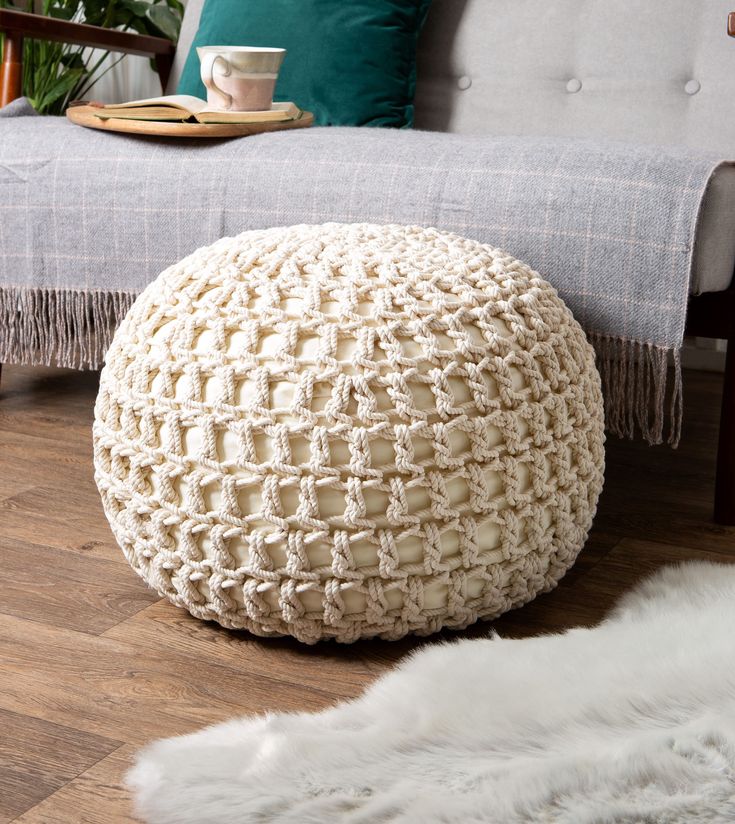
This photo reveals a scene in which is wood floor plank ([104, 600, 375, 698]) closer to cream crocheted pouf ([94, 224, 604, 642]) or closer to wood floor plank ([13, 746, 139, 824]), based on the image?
cream crocheted pouf ([94, 224, 604, 642])

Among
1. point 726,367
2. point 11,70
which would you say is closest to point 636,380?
point 726,367

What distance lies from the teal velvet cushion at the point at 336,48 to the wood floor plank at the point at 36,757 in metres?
1.30

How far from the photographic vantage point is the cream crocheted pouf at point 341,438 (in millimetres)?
868

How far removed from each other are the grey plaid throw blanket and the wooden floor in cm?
16

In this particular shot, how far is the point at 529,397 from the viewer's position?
3.08 feet

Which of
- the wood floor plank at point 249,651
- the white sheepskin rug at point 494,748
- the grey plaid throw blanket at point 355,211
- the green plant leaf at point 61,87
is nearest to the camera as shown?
the white sheepskin rug at point 494,748

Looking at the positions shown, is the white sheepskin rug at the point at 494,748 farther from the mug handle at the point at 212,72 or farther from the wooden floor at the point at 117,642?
the mug handle at the point at 212,72

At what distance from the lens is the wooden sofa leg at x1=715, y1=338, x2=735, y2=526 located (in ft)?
4.21

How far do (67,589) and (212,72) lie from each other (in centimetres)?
81

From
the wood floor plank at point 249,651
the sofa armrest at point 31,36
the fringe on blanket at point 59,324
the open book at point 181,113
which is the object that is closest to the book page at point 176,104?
the open book at point 181,113

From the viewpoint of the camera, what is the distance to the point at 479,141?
134cm

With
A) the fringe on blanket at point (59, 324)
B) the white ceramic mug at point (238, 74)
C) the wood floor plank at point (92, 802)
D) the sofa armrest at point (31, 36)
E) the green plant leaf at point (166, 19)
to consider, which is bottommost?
the wood floor plank at point (92, 802)

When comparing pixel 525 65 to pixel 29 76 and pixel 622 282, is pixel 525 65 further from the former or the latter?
pixel 29 76

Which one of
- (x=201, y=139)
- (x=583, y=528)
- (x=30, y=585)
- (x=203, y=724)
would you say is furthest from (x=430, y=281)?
(x=201, y=139)
